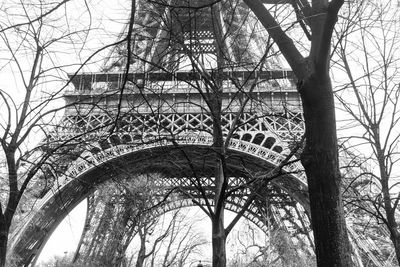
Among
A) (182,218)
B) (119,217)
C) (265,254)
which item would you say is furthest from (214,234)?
(182,218)

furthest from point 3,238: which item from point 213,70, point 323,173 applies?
point 323,173

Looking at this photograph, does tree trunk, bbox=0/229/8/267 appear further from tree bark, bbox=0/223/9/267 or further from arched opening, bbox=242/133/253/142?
arched opening, bbox=242/133/253/142

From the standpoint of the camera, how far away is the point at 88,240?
2241 centimetres

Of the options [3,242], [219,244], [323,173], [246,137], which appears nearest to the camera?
[323,173]

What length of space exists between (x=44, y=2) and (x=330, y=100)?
8.71ft

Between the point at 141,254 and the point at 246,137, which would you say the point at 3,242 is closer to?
the point at 141,254

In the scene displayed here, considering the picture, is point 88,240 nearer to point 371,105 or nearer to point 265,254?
point 265,254

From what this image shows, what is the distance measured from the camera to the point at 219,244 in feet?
18.3

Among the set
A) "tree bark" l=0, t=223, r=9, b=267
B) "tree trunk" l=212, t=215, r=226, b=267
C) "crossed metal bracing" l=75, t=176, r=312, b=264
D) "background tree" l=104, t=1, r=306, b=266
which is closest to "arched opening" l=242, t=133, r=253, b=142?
"crossed metal bracing" l=75, t=176, r=312, b=264

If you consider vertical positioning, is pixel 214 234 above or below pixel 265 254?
below

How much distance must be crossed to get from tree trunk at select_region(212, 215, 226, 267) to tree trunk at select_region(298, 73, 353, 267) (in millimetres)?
2663

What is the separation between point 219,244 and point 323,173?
9.32 feet

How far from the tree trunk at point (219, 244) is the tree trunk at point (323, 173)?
266 cm

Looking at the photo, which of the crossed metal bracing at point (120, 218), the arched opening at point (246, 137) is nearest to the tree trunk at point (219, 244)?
the crossed metal bracing at point (120, 218)
